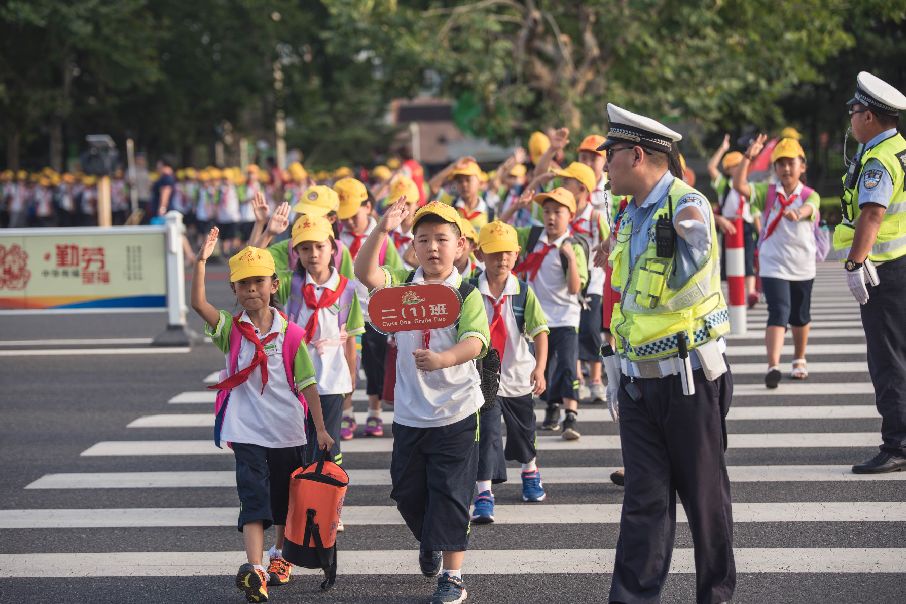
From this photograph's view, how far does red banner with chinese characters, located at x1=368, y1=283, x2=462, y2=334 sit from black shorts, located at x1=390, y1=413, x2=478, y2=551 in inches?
19.3

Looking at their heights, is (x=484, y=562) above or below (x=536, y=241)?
below

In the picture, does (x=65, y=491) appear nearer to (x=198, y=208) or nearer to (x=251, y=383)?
(x=251, y=383)

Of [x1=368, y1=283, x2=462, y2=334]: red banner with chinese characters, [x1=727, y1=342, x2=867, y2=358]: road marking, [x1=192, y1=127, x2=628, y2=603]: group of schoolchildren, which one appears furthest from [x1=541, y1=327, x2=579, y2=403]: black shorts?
[x1=727, y1=342, x2=867, y2=358]: road marking

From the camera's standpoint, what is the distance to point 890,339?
7.64 m

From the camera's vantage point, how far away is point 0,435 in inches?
394

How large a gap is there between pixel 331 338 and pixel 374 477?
4.64ft

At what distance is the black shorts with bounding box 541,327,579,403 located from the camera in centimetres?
914

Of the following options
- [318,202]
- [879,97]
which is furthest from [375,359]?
[879,97]

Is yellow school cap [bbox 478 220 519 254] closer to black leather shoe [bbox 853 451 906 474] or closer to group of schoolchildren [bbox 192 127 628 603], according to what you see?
group of schoolchildren [bbox 192 127 628 603]

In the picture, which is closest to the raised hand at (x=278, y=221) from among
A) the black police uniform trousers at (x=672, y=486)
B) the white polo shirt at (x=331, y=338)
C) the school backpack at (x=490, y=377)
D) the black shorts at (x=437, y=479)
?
the white polo shirt at (x=331, y=338)

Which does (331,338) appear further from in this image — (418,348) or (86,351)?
(86,351)

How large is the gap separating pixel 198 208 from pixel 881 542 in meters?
26.0

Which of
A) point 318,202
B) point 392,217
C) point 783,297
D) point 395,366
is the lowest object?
point 395,366

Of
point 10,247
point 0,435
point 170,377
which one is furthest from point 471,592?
point 10,247
